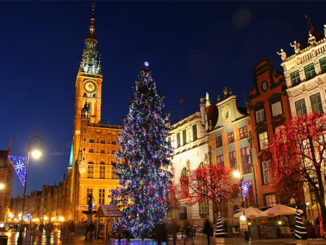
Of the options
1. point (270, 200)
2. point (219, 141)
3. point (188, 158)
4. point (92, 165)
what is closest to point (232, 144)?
point (219, 141)

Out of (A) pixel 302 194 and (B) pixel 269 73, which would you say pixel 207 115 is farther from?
(A) pixel 302 194

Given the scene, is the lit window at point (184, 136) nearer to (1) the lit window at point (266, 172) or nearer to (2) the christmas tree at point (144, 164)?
(1) the lit window at point (266, 172)

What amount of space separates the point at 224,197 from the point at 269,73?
15607mm

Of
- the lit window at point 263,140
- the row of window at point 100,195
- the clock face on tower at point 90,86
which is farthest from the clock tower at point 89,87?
the lit window at point 263,140

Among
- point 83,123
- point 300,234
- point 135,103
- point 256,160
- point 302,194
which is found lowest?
point 300,234

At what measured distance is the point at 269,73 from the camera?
36.7 metres

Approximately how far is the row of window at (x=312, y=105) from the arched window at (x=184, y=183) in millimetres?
18041

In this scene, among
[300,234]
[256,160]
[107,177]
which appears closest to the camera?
[300,234]

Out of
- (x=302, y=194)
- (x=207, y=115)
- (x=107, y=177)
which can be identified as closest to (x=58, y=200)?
(x=107, y=177)

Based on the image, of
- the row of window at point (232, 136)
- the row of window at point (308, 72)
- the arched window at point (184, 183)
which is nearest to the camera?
the row of window at point (308, 72)

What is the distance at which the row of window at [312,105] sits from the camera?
30.8 meters

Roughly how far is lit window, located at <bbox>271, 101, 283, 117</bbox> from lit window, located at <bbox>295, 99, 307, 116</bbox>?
189 centimetres

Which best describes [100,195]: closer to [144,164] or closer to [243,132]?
[243,132]

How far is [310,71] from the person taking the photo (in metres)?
32.6
